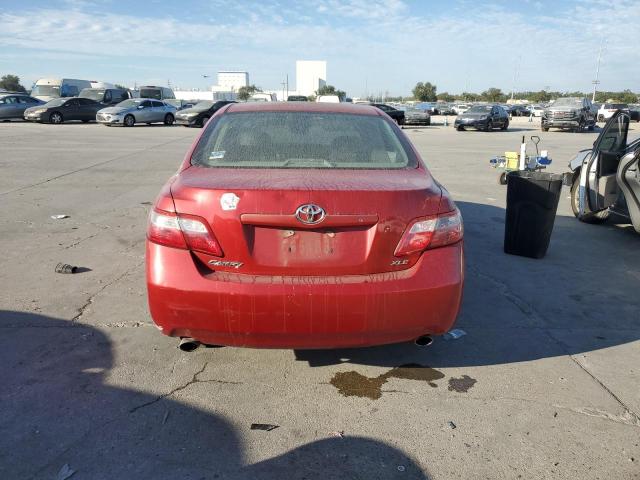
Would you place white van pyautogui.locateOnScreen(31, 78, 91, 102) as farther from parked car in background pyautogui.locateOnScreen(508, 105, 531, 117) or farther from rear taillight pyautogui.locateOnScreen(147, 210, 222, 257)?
parked car in background pyautogui.locateOnScreen(508, 105, 531, 117)

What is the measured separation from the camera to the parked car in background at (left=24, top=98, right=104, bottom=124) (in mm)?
27875

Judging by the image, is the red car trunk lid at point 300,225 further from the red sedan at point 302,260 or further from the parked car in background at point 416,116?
the parked car in background at point 416,116

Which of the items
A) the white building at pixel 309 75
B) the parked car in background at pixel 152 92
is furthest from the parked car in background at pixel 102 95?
the white building at pixel 309 75

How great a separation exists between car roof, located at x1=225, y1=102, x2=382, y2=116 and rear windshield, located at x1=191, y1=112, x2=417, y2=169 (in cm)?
8

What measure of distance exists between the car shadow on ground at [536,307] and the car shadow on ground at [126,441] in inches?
36.3

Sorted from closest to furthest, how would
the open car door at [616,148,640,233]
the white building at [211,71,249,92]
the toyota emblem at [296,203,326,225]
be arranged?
the toyota emblem at [296,203,326,225] < the open car door at [616,148,640,233] < the white building at [211,71,249,92]

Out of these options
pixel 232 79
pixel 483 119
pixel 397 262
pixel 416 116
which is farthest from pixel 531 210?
pixel 232 79

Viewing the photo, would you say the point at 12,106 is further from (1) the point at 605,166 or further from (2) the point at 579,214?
(1) the point at 605,166

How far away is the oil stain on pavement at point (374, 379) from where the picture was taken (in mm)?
3103

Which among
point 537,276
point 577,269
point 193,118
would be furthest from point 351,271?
point 193,118

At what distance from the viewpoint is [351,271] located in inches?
108

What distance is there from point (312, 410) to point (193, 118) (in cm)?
2873

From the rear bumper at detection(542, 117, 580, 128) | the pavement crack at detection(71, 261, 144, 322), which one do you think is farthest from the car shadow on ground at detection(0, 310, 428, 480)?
the rear bumper at detection(542, 117, 580, 128)

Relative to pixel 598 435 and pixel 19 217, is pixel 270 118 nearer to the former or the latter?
pixel 598 435
